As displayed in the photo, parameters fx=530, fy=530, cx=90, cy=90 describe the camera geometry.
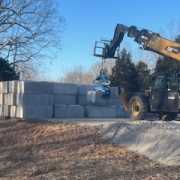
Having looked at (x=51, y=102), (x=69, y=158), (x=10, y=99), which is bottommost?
(x=69, y=158)

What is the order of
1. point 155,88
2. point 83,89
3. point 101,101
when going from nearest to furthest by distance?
point 155,88 → point 83,89 → point 101,101

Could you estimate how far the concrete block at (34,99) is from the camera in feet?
77.4

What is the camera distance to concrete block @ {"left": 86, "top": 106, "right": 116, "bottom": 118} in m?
25.5

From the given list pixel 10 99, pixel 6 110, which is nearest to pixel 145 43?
pixel 10 99

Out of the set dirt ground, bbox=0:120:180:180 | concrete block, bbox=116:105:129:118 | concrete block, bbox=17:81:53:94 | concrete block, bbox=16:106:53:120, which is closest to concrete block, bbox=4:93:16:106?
concrete block, bbox=17:81:53:94

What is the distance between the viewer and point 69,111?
2472 centimetres

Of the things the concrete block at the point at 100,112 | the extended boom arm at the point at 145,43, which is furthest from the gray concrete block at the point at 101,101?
the extended boom arm at the point at 145,43

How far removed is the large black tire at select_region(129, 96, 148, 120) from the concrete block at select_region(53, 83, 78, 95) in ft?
10.9

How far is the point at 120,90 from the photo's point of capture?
79.8 ft

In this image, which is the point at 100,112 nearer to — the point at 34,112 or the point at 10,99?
the point at 34,112

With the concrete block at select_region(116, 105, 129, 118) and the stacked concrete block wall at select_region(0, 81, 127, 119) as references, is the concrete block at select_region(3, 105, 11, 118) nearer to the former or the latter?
the stacked concrete block wall at select_region(0, 81, 127, 119)

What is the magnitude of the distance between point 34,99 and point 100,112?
12.3 ft

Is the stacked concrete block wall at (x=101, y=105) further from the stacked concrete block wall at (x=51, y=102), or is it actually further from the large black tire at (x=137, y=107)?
the large black tire at (x=137, y=107)

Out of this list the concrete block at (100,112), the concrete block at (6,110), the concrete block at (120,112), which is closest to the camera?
the concrete block at (6,110)
